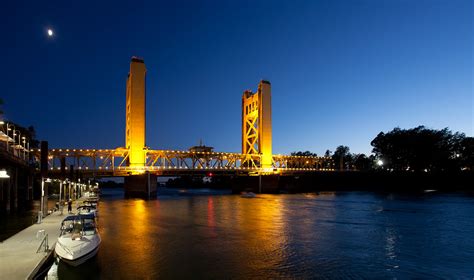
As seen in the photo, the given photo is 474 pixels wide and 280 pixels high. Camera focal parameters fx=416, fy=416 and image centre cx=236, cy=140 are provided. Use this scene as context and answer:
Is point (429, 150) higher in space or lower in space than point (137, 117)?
lower

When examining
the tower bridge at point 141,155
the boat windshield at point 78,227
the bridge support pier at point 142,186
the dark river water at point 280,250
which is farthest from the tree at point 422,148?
the boat windshield at point 78,227

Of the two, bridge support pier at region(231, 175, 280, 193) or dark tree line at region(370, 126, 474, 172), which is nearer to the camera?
bridge support pier at region(231, 175, 280, 193)

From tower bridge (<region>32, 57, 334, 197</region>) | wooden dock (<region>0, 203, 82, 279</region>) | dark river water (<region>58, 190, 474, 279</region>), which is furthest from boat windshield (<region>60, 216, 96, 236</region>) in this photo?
tower bridge (<region>32, 57, 334, 197</region>)

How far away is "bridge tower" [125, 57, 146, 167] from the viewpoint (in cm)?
11538

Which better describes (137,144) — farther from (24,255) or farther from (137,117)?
(24,255)

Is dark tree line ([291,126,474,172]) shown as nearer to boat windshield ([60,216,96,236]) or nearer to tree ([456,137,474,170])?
tree ([456,137,474,170])

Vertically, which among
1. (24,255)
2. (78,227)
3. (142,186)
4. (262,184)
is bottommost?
(262,184)

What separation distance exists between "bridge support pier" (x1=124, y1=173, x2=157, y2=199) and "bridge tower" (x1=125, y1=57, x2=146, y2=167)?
398 cm

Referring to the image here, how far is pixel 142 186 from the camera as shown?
112312mm

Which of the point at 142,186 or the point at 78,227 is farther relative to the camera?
the point at 142,186

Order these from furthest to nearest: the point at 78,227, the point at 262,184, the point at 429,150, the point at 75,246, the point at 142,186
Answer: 1. the point at 429,150
2. the point at 262,184
3. the point at 142,186
4. the point at 78,227
5. the point at 75,246

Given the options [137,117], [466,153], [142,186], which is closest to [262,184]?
[142,186]

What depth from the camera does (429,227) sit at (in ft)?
153

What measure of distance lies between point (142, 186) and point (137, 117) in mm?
19649
